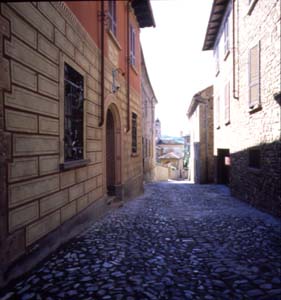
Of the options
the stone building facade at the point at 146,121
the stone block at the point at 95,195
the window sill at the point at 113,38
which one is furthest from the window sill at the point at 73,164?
the stone building facade at the point at 146,121

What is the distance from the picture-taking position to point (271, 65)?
6457mm

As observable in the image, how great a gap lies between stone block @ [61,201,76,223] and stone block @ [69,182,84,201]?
0.11 meters

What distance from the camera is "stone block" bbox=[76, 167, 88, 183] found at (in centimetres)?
482

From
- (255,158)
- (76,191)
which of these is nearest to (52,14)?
(76,191)

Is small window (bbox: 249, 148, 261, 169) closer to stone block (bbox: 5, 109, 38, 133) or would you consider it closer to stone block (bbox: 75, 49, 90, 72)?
stone block (bbox: 75, 49, 90, 72)

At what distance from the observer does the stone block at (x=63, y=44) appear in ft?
13.3

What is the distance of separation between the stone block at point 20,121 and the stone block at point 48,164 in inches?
15.9

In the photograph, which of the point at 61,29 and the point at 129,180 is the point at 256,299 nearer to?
the point at 61,29

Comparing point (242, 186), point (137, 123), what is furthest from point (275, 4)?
point (137, 123)

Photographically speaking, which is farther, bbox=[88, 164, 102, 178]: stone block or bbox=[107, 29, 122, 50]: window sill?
bbox=[107, 29, 122, 50]: window sill

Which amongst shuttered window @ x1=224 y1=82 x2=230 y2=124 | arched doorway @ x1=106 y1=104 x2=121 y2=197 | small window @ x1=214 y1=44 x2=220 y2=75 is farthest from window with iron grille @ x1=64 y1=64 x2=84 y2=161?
small window @ x1=214 y1=44 x2=220 y2=75

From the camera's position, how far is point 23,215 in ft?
10.2

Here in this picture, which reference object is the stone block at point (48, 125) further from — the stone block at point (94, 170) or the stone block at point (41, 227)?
the stone block at point (94, 170)

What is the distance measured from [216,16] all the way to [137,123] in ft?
19.4
